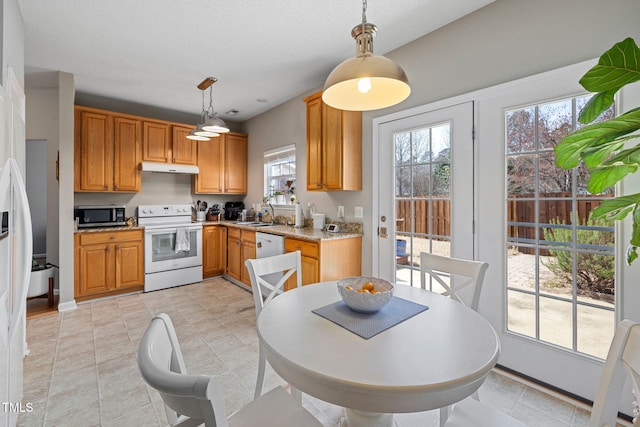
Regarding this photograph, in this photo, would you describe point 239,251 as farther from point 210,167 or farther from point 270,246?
point 210,167

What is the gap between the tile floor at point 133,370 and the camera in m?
1.74

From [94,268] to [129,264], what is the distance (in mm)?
369

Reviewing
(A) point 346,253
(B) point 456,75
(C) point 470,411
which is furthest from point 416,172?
(C) point 470,411

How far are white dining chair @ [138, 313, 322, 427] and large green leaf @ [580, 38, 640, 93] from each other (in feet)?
4.94

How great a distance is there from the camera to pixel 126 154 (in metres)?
4.14

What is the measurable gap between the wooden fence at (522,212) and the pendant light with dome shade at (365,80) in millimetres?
1196

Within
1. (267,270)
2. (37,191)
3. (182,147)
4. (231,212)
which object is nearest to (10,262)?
(267,270)

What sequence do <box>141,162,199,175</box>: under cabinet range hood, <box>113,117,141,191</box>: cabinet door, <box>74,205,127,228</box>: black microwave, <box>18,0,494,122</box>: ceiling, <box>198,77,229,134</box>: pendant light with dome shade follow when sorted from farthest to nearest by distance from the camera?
<box>141,162,199,175</box>: under cabinet range hood → <box>113,117,141,191</box>: cabinet door → <box>74,205,127,228</box>: black microwave → <box>198,77,229,134</box>: pendant light with dome shade → <box>18,0,494,122</box>: ceiling

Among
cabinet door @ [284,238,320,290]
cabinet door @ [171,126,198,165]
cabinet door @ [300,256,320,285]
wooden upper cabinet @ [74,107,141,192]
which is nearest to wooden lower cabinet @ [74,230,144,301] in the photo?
wooden upper cabinet @ [74,107,141,192]

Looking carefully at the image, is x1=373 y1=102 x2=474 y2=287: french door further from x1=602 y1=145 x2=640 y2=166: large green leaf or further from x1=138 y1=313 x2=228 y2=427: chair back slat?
x1=138 y1=313 x2=228 y2=427: chair back slat

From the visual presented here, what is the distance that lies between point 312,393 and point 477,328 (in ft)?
2.29

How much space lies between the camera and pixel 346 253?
3.11m

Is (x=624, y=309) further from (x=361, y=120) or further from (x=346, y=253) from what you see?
(x=361, y=120)

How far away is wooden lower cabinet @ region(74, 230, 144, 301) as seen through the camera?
3.57 m
